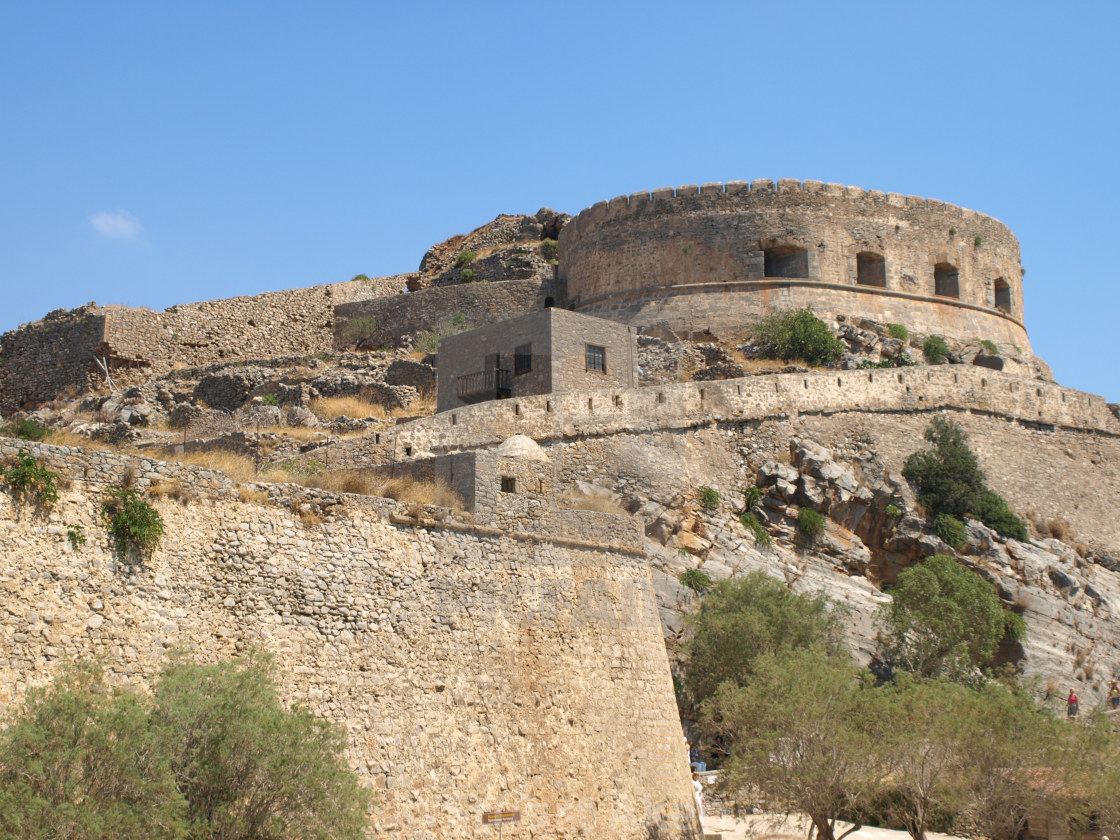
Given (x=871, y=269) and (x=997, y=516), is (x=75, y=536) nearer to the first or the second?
(x=997, y=516)

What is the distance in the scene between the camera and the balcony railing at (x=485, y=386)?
2728 centimetres

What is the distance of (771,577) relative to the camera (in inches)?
881

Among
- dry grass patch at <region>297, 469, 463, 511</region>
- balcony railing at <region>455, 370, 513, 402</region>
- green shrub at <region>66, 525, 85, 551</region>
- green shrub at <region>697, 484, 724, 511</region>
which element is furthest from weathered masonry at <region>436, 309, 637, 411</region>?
green shrub at <region>66, 525, 85, 551</region>

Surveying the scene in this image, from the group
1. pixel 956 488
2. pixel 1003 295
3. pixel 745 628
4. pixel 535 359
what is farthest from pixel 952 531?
pixel 1003 295

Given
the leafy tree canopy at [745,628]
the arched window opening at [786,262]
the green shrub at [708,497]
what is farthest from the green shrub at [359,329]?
the leafy tree canopy at [745,628]

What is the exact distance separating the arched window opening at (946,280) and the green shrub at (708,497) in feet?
50.7

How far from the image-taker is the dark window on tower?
88.6 feet

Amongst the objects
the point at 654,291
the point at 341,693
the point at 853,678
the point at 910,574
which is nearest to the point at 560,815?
the point at 341,693

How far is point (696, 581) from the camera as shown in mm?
21766

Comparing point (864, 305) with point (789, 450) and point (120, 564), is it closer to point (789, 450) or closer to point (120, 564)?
point (789, 450)

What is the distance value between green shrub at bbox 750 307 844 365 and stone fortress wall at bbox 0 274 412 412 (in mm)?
13351

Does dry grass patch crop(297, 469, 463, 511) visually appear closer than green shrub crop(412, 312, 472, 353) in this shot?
Yes

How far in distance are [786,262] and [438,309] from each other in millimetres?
9933

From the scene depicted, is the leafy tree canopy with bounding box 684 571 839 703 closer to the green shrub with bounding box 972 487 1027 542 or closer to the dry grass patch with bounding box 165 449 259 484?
the green shrub with bounding box 972 487 1027 542
